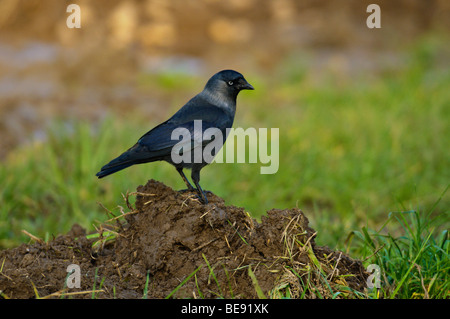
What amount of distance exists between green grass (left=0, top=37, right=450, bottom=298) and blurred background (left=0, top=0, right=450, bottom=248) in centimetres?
2

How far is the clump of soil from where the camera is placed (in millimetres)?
2734

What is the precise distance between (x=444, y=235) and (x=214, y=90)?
1.67 m

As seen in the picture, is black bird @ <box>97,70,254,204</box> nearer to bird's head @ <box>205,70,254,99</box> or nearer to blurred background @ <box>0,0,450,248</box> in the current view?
bird's head @ <box>205,70,254,99</box>

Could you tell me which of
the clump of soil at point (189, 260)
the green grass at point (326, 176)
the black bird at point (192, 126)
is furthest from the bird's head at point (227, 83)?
the green grass at point (326, 176)

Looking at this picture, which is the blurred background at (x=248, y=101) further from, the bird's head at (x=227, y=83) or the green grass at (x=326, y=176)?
the bird's head at (x=227, y=83)

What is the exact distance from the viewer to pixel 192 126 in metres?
3.44

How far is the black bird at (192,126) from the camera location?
10.8 ft

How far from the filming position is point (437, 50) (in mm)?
11438

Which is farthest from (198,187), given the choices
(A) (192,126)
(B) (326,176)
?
(B) (326,176)

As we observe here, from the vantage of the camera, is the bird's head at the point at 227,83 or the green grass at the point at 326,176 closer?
the green grass at the point at 326,176

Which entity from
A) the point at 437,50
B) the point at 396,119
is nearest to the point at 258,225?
the point at 396,119

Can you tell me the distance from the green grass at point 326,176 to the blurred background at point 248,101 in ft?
0.07

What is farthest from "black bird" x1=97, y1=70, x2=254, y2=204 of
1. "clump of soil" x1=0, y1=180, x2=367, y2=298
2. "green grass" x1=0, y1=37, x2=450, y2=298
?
"green grass" x1=0, y1=37, x2=450, y2=298
